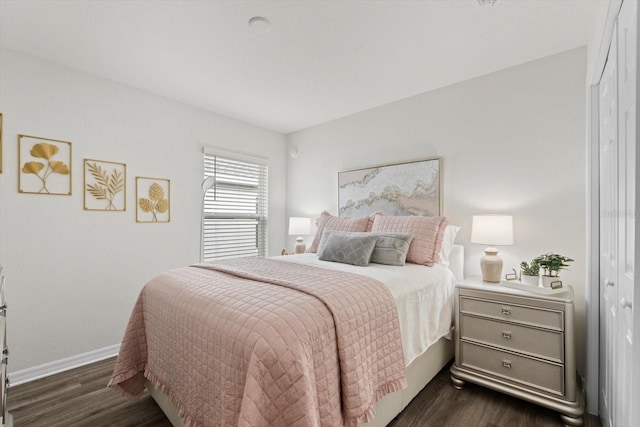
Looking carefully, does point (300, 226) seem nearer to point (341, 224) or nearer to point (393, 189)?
point (341, 224)

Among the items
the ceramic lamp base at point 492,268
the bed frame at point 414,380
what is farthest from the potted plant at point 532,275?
the bed frame at point 414,380

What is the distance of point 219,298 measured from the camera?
1.49 metres

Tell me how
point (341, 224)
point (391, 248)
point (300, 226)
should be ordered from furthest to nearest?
point (300, 226)
point (341, 224)
point (391, 248)

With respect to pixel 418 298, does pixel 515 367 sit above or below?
below

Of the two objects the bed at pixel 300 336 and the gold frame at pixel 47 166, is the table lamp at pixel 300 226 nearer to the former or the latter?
the bed at pixel 300 336

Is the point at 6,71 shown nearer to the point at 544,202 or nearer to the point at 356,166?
the point at 356,166

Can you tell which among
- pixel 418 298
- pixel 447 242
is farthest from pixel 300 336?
pixel 447 242

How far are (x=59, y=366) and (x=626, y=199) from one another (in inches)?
150

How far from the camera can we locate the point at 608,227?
1553 millimetres

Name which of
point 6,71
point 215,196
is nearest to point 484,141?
point 215,196

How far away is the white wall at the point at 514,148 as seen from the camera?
2297 mm

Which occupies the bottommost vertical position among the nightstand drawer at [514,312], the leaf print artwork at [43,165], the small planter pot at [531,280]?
the nightstand drawer at [514,312]

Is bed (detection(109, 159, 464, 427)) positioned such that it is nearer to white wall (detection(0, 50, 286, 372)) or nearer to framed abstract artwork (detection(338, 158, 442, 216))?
framed abstract artwork (detection(338, 158, 442, 216))

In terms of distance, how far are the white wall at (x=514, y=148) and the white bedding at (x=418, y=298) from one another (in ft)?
2.22
